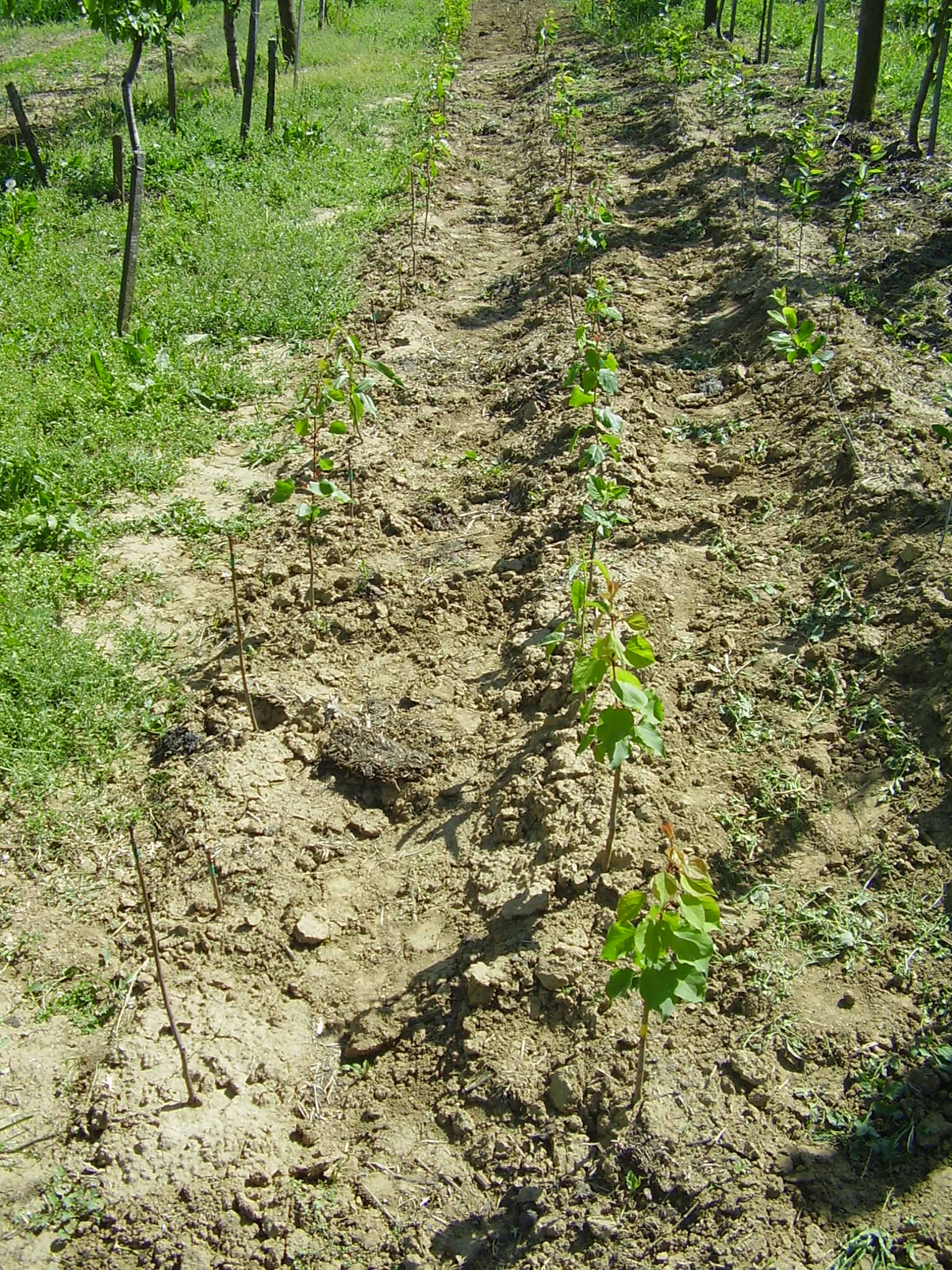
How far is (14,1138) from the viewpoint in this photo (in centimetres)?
298

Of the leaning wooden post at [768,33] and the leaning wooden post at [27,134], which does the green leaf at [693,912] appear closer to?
the leaning wooden post at [27,134]

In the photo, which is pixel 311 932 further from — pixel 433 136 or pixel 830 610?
pixel 433 136

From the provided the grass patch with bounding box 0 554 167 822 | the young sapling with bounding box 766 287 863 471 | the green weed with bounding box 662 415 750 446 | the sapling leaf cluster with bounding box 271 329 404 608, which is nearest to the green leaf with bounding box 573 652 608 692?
the sapling leaf cluster with bounding box 271 329 404 608

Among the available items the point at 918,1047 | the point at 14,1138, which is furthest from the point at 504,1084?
the point at 14,1138

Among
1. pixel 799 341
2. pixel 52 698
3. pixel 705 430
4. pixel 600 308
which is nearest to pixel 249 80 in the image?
pixel 600 308

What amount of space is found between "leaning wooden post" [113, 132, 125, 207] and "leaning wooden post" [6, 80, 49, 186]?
988 millimetres

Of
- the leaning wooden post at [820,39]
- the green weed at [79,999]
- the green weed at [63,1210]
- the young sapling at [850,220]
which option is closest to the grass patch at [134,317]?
the green weed at [79,999]

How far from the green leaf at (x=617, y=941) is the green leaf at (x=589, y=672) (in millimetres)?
695

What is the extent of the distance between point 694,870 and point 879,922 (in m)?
0.96

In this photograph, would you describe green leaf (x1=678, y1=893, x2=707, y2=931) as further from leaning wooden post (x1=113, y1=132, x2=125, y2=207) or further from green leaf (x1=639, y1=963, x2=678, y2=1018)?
leaning wooden post (x1=113, y1=132, x2=125, y2=207)

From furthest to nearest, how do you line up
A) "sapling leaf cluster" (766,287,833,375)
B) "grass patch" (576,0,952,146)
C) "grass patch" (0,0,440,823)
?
"grass patch" (576,0,952,146), "sapling leaf cluster" (766,287,833,375), "grass patch" (0,0,440,823)

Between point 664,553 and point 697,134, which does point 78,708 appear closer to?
point 664,553

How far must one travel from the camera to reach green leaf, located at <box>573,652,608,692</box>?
2.88 m

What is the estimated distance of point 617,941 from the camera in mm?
2543
